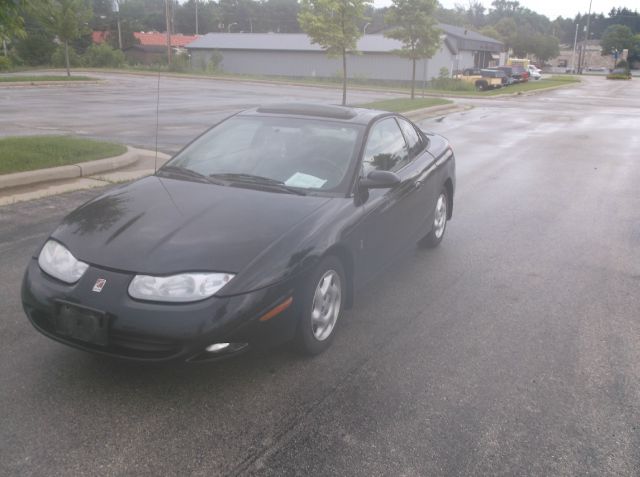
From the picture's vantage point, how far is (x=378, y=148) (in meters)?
4.97

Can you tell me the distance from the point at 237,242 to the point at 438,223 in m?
3.27

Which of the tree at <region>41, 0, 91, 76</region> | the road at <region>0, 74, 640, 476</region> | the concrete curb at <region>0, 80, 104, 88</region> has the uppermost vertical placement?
the tree at <region>41, 0, 91, 76</region>

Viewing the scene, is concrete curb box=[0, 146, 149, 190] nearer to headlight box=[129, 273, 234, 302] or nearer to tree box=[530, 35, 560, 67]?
headlight box=[129, 273, 234, 302]

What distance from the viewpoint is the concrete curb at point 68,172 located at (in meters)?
8.29

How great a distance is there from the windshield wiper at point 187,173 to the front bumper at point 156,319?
51.1 inches

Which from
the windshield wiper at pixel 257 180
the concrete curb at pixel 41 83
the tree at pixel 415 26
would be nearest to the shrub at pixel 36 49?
the concrete curb at pixel 41 83

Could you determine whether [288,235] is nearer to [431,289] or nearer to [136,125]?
[431,289]

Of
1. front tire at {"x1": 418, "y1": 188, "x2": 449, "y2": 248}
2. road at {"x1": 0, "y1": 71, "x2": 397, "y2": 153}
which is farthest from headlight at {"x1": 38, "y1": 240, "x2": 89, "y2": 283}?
road at {"x1": 0, "y1": 71, "x2": 397, "y2": 153}

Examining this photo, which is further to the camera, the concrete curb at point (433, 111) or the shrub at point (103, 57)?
the shrub at point (103, 57)

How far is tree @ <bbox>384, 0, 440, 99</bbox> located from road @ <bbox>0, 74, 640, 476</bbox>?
21605mm

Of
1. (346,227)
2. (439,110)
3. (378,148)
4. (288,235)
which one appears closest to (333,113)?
(378,148)

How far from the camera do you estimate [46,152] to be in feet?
32.2

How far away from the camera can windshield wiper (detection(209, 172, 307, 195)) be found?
429 cm

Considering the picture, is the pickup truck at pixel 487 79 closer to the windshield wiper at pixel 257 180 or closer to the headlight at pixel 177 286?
the windshield wiper at pixel 257 180
